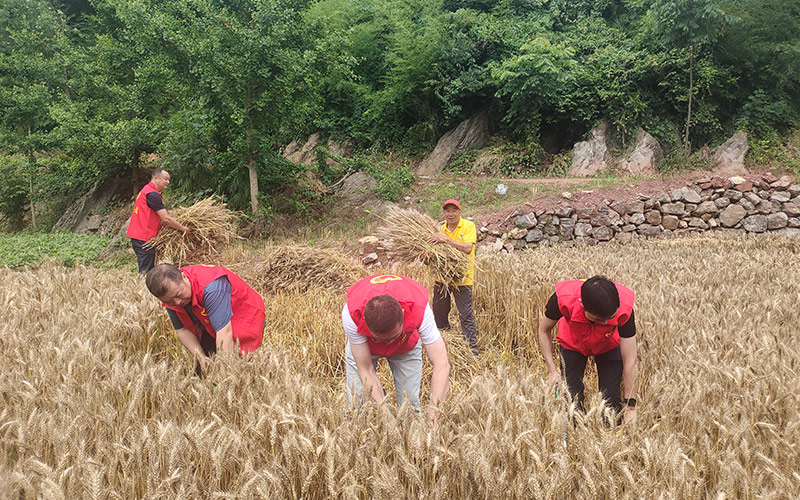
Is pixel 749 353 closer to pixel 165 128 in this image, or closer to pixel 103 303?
pixel 103 303

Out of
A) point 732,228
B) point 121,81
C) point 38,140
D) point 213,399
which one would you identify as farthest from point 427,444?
point 121,81

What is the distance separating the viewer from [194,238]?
21.8ft

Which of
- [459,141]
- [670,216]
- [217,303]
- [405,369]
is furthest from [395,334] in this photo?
[459,141]

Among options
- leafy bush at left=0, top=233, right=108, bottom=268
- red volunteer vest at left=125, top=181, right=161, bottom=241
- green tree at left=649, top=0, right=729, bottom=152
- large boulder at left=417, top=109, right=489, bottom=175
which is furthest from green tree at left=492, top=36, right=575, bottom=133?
leafy bush at left=0, top=233, right=108, bottom=268

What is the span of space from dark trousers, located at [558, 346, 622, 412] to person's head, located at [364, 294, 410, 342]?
148 centimetres

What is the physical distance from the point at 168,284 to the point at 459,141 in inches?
567

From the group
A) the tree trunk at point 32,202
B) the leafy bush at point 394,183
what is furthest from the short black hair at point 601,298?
the tree trunk at point 32,202

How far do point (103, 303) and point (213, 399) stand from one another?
3.14 m

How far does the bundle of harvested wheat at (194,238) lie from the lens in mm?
6242

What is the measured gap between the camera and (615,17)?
56.3 ft

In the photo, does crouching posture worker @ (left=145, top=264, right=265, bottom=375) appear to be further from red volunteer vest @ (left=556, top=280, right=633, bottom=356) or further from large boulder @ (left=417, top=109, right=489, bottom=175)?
large boulder @ (left=417, top=109, right=489, bottom=175)

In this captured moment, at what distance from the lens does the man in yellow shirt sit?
4746 millimetres

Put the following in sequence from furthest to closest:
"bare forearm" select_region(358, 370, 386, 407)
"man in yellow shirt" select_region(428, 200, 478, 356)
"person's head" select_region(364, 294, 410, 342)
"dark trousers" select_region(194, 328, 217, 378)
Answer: "man in yellow shirt" select_region(428, 200, 478, 356) → "dark trousers" select_region(194, 328, 217, 378) → "bare forearm" select_region(358, 370, 386, 407) → "person's head" select_region(364, 294, 410, 342)

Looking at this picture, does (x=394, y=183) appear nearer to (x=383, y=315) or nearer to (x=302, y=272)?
(x=302, y=272)
